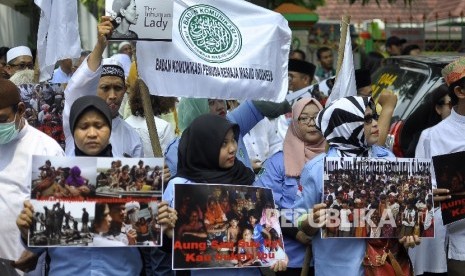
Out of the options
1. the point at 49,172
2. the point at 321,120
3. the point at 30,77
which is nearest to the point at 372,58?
the point at 30,77

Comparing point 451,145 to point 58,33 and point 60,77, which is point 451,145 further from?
point 60,77

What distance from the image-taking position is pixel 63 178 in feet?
18.3

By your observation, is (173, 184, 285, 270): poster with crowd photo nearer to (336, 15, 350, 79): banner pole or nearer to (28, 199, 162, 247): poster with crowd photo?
(28, 199, 162, 247): poster with crowd photo

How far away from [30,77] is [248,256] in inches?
155

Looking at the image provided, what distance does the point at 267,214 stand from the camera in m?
6.01

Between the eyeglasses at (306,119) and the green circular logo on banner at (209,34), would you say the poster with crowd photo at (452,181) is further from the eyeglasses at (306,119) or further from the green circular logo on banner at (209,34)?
the green circular logo on banner at (209,34)

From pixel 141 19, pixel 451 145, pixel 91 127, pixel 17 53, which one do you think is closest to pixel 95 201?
pixel 91 127

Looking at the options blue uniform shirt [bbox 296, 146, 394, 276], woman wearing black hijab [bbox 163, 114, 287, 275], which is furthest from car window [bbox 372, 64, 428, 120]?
woman wearing black hijab [bbox 163, 114, 287, 275]

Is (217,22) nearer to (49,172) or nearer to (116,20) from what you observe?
(116,20)

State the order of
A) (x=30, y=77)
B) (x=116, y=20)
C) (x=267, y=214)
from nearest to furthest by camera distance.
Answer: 1. (x=267, y=214)
2. (x=116, y=20)
3. (x=30, y=77)

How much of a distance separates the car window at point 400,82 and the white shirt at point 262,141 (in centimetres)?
108

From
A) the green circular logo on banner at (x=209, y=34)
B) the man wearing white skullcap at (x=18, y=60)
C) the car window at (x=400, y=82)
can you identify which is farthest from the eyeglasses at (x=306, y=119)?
the man wearing white skullcap at (x=18, y=60)

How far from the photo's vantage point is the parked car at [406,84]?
909 centimetres

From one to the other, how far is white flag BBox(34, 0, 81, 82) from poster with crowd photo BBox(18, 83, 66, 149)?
327mm
